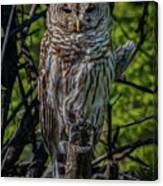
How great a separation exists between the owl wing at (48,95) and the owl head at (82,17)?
0.37ft

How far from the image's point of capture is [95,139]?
2975 mm

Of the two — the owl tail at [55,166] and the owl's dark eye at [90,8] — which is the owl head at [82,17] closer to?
the owl's dark eye at [90,8]

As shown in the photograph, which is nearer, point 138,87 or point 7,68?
point 138,87

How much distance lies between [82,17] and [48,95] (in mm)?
349

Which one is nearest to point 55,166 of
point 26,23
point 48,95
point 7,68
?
point 48,95

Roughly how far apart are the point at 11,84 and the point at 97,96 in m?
0.37

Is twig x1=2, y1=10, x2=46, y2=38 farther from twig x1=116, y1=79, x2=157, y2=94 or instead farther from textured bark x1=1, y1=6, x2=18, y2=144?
twig x1=116, y1=79, x2=157, y2=94

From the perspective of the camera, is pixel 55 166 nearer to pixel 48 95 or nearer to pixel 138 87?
pixel 48 95

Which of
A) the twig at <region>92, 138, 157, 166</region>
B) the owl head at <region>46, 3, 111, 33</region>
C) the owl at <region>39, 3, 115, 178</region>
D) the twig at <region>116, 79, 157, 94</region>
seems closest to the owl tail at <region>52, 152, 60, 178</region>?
the owl at <region>39, 3, 115, 178</region>

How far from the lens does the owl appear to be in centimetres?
294

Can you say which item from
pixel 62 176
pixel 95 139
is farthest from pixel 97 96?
pixel 62 176

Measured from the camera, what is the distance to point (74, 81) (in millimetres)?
2967

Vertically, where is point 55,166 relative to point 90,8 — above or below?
below

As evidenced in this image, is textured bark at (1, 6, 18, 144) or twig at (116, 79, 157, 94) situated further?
textured bark at (1, 6, 18, 144)
